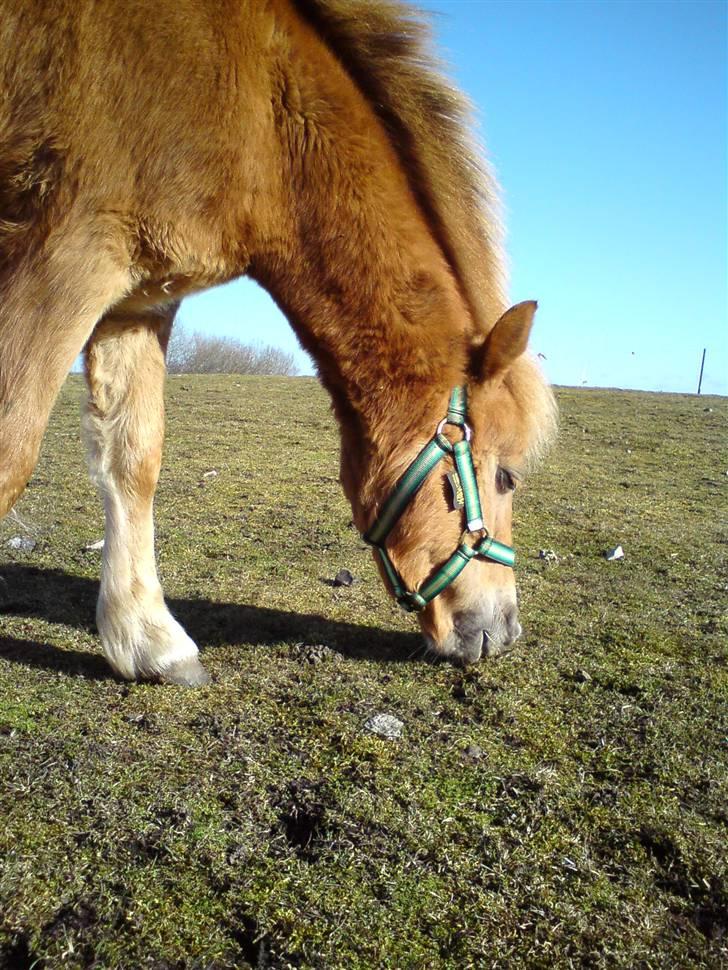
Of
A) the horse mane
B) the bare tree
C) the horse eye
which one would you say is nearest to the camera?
the horse mane

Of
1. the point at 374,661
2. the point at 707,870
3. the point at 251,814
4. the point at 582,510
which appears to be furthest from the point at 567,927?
the point at 582,510

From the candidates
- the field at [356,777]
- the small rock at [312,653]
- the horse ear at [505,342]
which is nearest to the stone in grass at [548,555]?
the field at [356,777]

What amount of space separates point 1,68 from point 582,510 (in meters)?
4.97

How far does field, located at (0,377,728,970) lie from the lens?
170 centimetres

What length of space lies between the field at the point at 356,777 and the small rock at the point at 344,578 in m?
0.07

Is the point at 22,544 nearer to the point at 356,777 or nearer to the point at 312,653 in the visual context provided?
the point at 312,653

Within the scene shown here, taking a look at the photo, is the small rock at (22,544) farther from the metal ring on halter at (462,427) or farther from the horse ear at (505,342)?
the horse ear at (505,342)

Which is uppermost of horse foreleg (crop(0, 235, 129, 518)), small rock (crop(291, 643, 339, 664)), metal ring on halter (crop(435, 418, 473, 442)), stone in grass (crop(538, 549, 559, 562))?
horse foreleg (crop(0, 235, 129, 518))

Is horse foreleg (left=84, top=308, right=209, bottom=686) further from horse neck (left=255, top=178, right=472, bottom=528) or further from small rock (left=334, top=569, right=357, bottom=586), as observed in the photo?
small rock (left=334, top=569, right=357, bottom=586)

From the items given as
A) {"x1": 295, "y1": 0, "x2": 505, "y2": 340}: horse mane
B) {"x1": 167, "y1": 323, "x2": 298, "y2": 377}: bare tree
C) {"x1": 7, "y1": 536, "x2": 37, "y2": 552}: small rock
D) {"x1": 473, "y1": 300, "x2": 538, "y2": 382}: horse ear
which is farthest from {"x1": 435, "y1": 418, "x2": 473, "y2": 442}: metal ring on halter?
{"x1": 167, "y1": 323, "x2": 298, "y2": 377}: bare tree

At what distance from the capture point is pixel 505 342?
2.58 meters

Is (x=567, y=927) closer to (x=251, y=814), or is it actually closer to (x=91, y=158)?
(x=251, y=814)

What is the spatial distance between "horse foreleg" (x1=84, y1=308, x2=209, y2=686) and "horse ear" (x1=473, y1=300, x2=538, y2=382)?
1.50m

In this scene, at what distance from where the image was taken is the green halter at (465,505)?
9.00 ft
